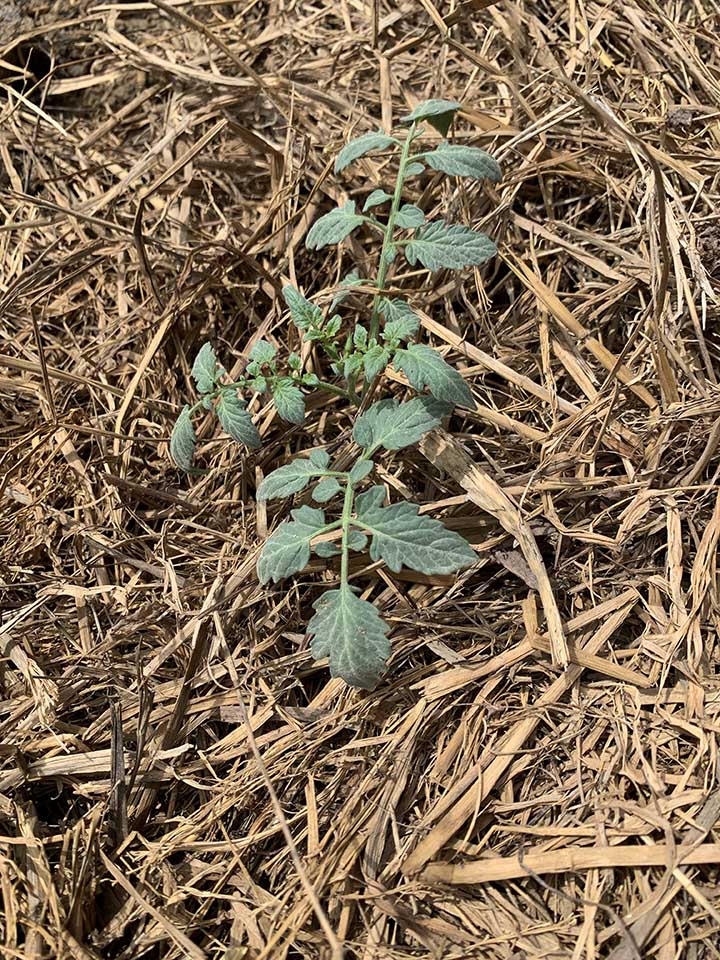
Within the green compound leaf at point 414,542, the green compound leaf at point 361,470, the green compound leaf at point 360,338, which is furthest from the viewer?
the green compound leaf at point 360,338

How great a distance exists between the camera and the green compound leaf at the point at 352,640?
1462mm

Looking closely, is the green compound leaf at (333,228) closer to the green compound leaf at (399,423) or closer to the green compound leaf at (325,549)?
the green compound leaf at (399,423)

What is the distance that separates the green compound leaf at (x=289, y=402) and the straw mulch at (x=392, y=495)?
0.67 feet

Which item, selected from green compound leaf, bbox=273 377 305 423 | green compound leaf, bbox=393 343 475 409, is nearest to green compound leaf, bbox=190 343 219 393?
green compound leaf, bbox=273 377 305 423

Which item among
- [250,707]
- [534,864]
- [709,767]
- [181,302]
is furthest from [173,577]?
[709,767]

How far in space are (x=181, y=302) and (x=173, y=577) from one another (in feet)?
2.14

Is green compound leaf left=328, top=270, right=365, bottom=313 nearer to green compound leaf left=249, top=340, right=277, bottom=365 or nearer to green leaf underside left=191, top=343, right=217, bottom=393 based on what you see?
green compound leaf left=249, top=340, right=277, bottom=365

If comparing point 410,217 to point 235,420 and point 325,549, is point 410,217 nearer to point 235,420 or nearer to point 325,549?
point 235,420

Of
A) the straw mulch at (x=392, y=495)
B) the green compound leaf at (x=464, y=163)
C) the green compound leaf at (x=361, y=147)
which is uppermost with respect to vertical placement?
the green compound leaf at (x=361, y=147)

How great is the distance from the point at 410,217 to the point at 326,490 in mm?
582

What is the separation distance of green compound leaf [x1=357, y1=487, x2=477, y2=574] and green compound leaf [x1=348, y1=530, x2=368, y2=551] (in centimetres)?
2

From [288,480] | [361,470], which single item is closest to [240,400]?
[288,480]

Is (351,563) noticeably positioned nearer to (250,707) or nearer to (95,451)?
(250,707)

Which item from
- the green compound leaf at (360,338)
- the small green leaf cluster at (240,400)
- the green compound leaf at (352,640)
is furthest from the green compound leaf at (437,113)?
the green compound leaf at (352,640)
